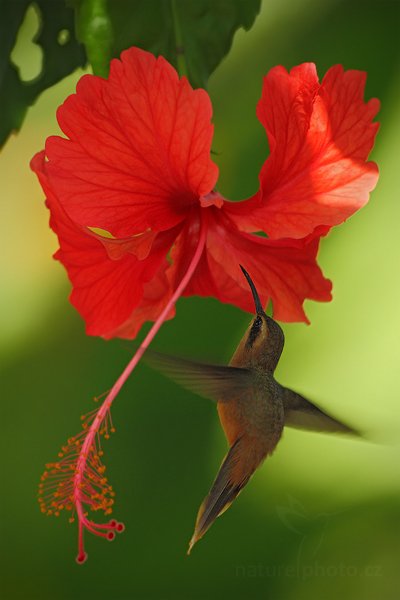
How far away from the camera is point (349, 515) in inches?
54.1

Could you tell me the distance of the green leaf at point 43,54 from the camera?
2.24 feet

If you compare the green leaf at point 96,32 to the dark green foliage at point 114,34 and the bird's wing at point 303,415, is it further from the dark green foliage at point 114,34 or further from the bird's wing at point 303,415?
the bird's wing at point 303,415

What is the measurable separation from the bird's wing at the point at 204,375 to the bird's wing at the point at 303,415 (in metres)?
0.08

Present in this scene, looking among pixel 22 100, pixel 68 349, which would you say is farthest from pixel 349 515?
pixel 22 100

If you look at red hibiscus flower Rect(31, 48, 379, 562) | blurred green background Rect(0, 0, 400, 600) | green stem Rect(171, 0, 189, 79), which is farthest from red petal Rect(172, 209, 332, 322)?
blurred green background Rect(0, 0, 400, 600)

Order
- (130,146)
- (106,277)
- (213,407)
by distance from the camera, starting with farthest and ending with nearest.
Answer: (213,407)
(106,277)
(130,146)

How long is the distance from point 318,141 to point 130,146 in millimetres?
138

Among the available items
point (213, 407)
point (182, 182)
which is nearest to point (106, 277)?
point (182, 182)

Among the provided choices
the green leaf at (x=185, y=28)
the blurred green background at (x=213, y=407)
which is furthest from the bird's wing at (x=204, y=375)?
the blurred green background at (x=213, y=407)

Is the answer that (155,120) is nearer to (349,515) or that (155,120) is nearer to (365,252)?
(365,252)

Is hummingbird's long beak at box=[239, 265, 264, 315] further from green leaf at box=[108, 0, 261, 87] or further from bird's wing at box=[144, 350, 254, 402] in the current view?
green leaf at box=[108, 0, 261, 87]

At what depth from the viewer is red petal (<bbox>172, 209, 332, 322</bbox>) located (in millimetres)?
642

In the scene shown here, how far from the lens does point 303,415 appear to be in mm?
705

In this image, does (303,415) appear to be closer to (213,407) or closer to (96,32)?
(96,32)
